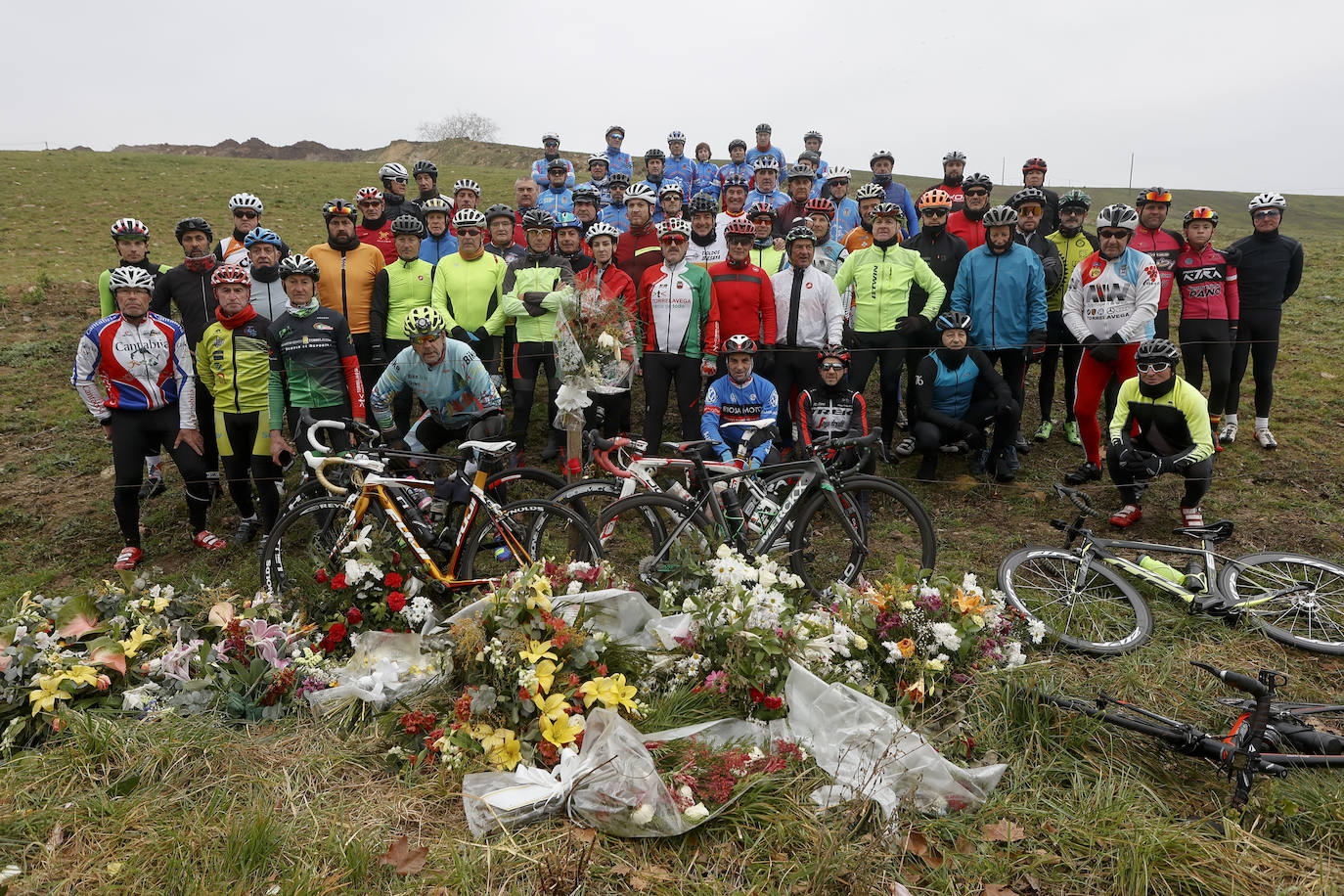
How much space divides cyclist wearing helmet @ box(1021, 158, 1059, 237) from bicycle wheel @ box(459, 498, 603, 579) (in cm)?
658

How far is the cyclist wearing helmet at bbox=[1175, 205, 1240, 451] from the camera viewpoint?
740 cm

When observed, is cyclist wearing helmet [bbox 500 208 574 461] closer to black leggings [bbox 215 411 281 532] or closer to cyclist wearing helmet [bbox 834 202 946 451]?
black leggings [bbox 215 411 281 532]

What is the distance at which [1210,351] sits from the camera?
753cm

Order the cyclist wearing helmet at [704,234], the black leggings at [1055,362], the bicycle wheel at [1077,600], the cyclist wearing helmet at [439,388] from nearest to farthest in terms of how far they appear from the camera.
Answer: the bicycle wheel at [1077,600], the cyclist wearing helmet at [439,388], the black leggings at [1055,362], the cyclist wearing helmet at [704,234]

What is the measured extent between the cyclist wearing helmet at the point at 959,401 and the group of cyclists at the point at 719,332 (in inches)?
0.8

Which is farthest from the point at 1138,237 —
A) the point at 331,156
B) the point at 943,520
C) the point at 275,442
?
the point at 331,156

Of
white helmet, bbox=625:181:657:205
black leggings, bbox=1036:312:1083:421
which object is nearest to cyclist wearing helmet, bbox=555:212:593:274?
white helmet, bbox=625:181:657:205

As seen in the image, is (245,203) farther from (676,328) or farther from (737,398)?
(737,398)

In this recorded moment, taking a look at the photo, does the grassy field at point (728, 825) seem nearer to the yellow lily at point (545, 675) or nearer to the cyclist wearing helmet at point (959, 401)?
the yellow lily at point (545, 675)

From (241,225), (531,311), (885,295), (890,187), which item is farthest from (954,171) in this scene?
(241,225)

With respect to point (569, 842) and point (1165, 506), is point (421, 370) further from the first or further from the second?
point (1165, 506)

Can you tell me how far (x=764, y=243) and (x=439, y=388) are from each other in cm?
358

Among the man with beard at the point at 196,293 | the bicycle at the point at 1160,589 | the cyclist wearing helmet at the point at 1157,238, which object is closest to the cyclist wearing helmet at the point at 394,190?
the man with beard at the point at 196,293

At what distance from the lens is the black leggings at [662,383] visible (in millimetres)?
7055
